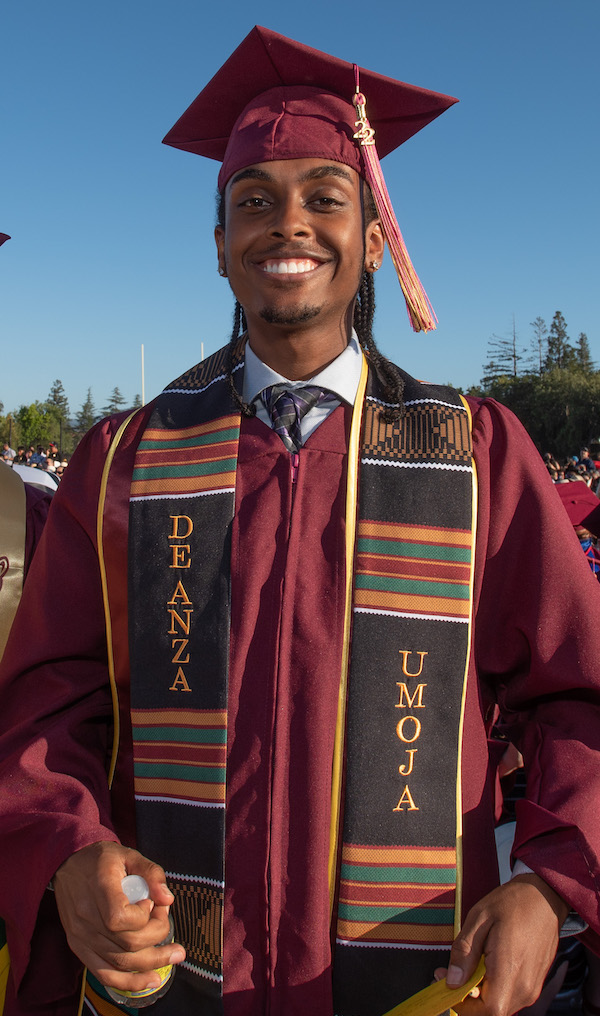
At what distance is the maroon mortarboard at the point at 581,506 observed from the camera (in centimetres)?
543

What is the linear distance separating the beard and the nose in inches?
6.3

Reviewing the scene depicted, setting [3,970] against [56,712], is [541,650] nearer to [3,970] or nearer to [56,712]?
[56,712]

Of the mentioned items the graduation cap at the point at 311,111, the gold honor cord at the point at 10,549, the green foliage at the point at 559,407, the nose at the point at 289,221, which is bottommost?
the gold honor cord at the point at 10,549

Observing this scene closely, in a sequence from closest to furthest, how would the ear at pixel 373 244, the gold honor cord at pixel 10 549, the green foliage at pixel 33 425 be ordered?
1. the ear at pixel 373 244
2. the gold honor cord at pixel 10 549
3. the green foliage at pixel 33 425

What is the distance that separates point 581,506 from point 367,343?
376 centimetres

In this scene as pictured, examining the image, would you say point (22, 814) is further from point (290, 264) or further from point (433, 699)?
point (290, 264)

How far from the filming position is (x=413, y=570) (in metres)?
1.67

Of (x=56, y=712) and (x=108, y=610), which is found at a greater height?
(x=108, y=610)

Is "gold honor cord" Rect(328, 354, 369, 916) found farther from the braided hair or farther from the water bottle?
the water bottle

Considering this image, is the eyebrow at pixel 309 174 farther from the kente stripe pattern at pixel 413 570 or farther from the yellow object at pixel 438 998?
the yellow object at pixel 438 998

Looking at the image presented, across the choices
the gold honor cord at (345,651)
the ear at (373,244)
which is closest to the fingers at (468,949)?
the gold honor cord at (345,651)

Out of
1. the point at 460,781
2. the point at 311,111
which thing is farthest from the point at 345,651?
the point at 311,111

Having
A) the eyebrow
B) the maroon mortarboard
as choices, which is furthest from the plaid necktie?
→ the maroon mortarboard

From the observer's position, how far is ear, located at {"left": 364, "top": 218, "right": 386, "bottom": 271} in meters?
2.07
